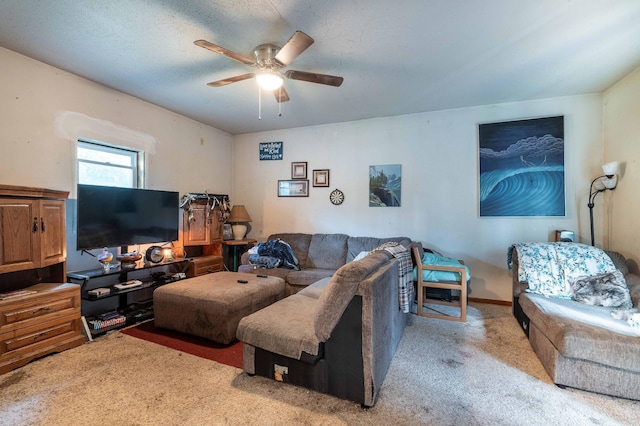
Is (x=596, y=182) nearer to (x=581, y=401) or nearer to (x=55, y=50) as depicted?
(x=581, y=401)

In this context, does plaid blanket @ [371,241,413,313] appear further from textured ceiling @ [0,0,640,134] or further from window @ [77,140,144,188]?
window @ [77,140,144,188]

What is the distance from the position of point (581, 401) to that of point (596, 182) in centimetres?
269

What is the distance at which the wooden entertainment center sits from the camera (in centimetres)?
212

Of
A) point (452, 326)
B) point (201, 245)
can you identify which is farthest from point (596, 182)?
point (201, 245)

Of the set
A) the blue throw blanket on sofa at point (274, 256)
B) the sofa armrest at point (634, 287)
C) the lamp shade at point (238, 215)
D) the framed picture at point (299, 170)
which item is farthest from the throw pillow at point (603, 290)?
the lamp shade at point (238, 215)

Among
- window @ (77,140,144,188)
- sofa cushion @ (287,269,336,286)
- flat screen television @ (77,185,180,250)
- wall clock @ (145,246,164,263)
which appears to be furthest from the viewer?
sofa cushion @ (287,269,336,286)

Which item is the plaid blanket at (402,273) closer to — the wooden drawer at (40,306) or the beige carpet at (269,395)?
the beige carpet at (269,395)

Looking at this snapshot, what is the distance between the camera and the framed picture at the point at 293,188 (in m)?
4.72

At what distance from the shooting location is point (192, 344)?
2.54 m

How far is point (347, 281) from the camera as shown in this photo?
1.69 metres

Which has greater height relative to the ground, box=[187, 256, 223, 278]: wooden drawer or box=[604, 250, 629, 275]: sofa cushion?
box=[604, 250, 629, 275]: sofa cushion

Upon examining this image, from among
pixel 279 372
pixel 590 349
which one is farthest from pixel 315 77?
pixel 590 349

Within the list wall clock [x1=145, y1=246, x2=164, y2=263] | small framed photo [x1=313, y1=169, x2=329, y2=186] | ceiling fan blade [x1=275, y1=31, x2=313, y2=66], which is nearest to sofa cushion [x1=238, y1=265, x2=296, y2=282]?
wall clock [x1=145, y1=246, x2=164, y2=263]

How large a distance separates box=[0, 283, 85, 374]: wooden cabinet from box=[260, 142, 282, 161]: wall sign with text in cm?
325
